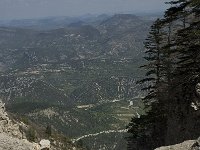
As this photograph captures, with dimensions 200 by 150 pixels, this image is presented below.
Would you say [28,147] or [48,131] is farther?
[48,131]

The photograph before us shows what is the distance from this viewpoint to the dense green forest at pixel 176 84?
44.8 metres

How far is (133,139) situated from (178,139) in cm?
2585

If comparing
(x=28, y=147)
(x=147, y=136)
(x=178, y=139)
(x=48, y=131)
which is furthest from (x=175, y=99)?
(x=48, y=131)

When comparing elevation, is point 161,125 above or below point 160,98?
below

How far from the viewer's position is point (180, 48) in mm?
48438

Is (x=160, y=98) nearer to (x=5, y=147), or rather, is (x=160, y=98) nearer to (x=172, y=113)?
(x=172, y=113)

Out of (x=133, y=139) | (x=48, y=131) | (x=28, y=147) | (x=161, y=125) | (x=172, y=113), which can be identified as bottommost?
(x=48, y=131)

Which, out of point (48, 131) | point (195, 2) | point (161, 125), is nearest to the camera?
point (195, 2)

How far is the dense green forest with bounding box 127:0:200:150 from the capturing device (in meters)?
44.8

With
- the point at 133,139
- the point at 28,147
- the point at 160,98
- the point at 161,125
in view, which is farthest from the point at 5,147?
the point at 133,139

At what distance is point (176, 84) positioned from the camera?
51.6 m

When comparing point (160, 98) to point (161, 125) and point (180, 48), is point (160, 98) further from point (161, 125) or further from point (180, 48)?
point (180, 48)

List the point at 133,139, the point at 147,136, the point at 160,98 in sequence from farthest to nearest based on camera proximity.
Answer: the point at 133,139 → the point at 147,136 → the point at 160,98

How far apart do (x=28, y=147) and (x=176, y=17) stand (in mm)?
33185
